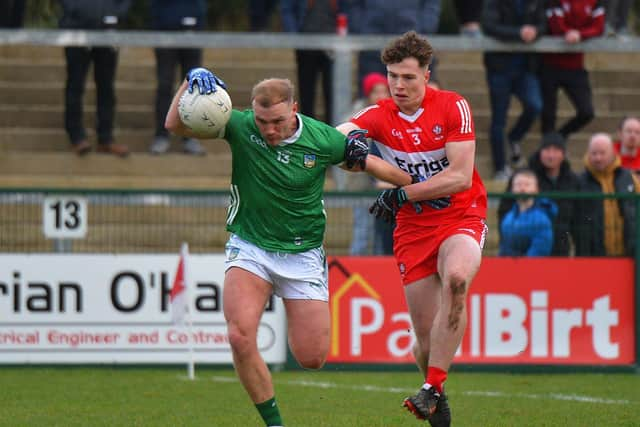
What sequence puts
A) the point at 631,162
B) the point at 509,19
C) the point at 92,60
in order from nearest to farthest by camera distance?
the point at 631,162
the point at 509,19
the point at 92,60

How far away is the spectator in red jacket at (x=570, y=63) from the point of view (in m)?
14.5


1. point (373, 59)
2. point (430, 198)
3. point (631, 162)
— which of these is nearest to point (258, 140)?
point (430, 198)

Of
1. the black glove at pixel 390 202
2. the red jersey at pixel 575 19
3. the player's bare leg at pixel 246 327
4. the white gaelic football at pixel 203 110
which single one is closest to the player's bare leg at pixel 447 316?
the black glove at pixel 390 202

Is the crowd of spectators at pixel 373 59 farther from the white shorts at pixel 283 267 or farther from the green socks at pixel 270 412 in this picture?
the green socks at pixel 270 412

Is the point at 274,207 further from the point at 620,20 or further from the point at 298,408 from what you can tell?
the point at 620,20

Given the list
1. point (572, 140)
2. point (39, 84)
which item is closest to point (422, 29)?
point (572, 140)

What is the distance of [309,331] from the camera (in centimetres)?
798

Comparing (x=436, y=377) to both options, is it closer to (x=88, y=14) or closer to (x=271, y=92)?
(x=271, y=92)

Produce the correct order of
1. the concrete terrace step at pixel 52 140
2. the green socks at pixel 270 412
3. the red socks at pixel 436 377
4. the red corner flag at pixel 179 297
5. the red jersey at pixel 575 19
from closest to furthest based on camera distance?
the green socks at pixel 270 412
the red socks at pixel 436 377
the red corner flag at pixel 179 297
the red jersey at pixel 575 19
the concrete terrace step at pixel 52 140

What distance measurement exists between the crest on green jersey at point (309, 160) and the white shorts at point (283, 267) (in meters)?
0.52

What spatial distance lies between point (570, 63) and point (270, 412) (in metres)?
8.09

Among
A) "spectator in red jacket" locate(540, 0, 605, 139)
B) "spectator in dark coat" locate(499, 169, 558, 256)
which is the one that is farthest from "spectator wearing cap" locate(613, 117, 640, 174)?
"spectator in red jacket" locate(540, 0, 605, 139)

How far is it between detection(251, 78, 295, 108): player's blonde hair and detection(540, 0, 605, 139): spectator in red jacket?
23.8 ft

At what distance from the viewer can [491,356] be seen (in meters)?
12.2
